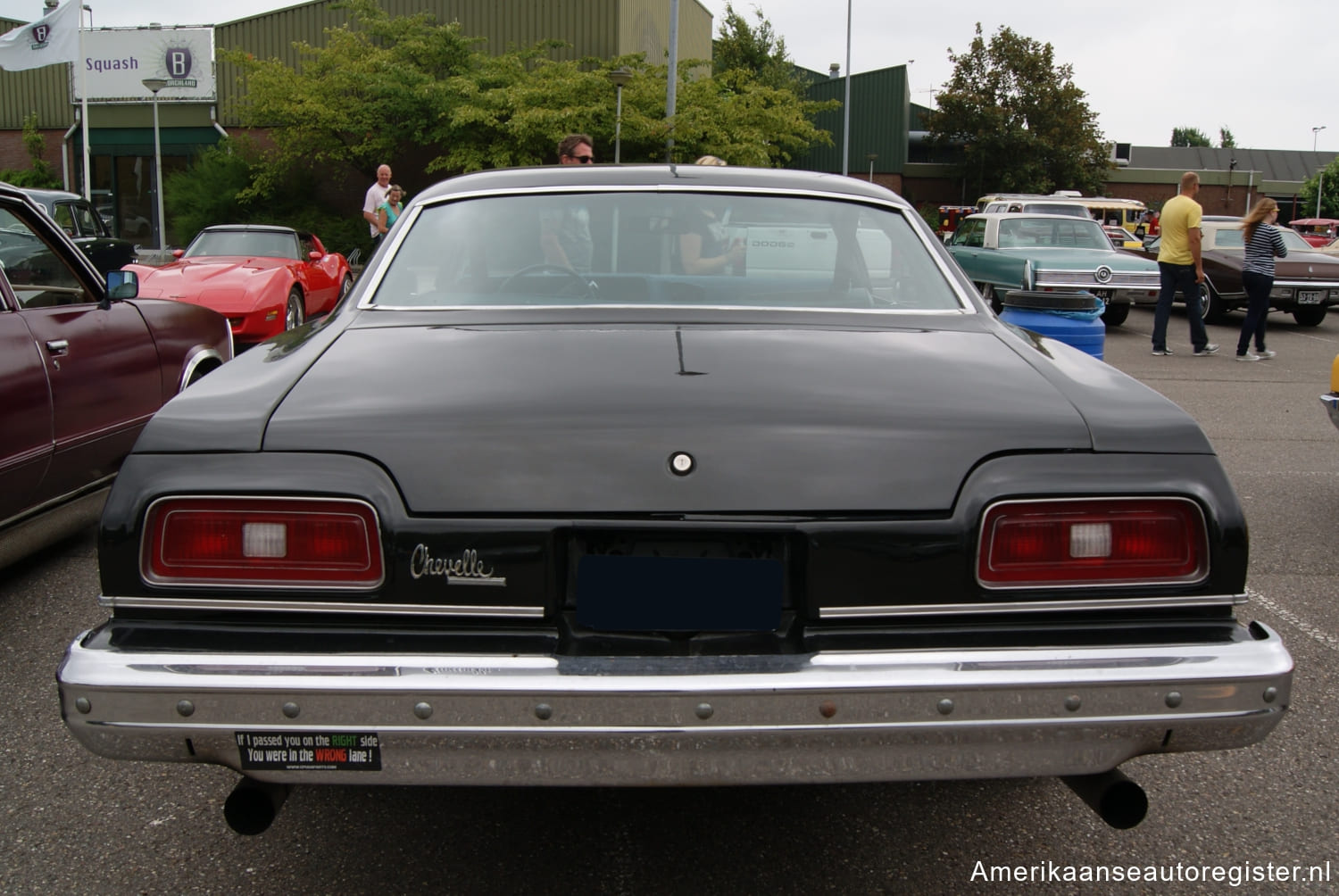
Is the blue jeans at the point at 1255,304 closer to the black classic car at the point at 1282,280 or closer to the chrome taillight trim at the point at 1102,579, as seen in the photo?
the black classic car at the point at 1282,280

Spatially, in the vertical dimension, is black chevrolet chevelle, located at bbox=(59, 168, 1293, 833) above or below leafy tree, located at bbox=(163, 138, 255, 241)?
below

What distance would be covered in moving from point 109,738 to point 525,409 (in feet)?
2.85

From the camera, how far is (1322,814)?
2623mm

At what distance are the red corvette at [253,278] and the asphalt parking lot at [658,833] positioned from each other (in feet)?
23.3

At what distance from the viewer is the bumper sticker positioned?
1847 mm

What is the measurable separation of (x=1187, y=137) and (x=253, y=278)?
5414 inches

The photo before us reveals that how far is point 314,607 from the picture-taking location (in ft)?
6.37

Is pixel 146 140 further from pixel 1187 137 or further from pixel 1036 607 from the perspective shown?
pixel 1187 137

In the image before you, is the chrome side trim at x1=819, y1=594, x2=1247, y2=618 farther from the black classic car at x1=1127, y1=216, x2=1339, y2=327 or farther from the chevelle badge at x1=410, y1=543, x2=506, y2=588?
the black classic car at x1=1127, y1=216, x2=1339, y2=327

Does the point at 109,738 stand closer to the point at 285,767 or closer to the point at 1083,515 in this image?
the point at 285,767

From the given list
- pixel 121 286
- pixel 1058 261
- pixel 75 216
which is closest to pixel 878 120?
pixel 1058 261

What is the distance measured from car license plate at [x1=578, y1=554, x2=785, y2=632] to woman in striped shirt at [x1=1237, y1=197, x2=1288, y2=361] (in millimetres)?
11167

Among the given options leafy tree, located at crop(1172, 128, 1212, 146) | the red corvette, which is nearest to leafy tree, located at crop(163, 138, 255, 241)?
the red corvette

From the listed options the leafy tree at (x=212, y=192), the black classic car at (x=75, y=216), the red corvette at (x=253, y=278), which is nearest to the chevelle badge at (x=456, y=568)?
the red corvette at (x=253, y=278)
